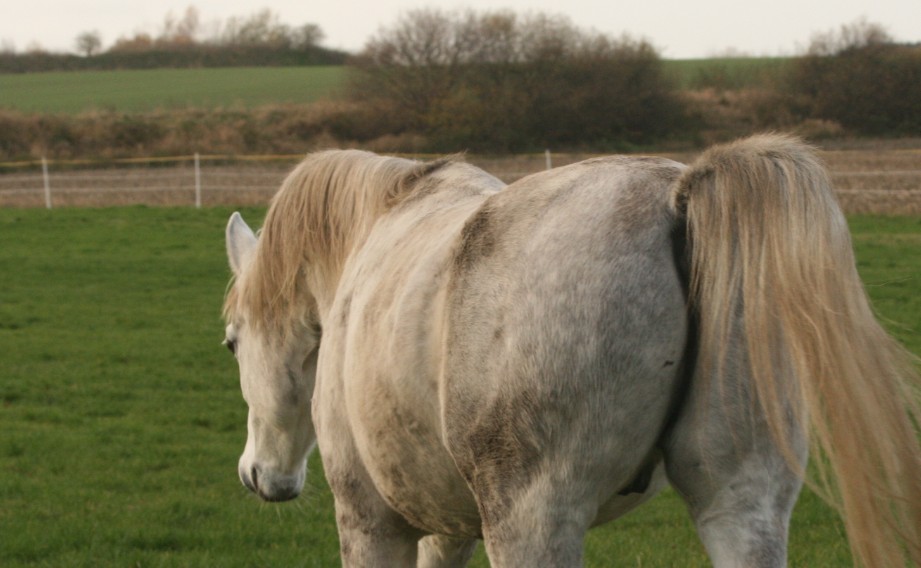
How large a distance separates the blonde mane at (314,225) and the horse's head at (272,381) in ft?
0.04

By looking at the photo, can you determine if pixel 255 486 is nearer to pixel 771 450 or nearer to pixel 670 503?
pixel 771 450

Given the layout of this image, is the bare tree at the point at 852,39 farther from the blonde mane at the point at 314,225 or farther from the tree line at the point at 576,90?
the blonde mane at the point at 314,225

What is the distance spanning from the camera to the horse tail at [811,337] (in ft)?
6.20

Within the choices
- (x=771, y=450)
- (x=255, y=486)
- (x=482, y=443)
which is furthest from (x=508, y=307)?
(x=255, y=486)

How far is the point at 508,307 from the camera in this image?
80.6 inches

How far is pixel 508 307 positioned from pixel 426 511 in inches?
28.6

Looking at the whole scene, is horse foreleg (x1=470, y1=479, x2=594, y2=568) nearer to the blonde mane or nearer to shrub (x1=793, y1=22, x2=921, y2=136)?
the blonde mane

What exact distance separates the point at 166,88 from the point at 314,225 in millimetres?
50868

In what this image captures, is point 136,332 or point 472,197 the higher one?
point 472,197

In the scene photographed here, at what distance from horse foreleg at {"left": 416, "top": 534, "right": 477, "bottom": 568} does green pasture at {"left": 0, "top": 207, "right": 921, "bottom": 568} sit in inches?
43.6

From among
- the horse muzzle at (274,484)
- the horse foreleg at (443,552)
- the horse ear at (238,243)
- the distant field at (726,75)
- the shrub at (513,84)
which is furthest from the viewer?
the distant field at (726,75)

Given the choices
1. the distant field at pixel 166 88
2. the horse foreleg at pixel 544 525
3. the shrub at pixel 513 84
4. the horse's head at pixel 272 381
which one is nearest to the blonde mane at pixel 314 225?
the horse's head at pixel 272 381

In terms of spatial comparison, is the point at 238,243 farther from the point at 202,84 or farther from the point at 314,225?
the point at 202,84

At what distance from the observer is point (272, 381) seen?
351 centimetres
